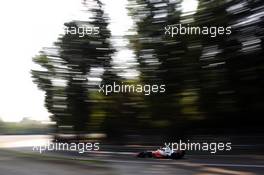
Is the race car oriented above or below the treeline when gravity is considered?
below

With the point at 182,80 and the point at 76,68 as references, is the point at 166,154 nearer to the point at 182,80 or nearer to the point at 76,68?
the point at 182,80

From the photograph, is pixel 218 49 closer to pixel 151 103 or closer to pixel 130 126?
pixel 151 103

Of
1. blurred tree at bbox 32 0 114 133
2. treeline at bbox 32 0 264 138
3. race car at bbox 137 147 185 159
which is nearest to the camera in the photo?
race car at bbox 137 147 185 159

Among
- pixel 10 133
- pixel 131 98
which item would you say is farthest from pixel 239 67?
pixel 10 133

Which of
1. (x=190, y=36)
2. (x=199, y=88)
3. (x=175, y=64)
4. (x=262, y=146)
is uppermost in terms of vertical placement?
(x=190, y=36)

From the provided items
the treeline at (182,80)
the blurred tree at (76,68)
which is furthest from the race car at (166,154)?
the blurred tree at (76,68)

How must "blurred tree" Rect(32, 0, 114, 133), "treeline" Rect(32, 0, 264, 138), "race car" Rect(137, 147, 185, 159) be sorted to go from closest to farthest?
"race car" Rect(137, 147, 185, 159), "treeline" Rect(32, 0, 264, 138), "blurred tree" Rect(32, 0, 114, 133)

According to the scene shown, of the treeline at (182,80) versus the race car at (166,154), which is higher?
the treeline at (182,80)

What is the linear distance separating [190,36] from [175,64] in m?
2.03

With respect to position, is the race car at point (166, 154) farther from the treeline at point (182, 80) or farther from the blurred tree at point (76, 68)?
the blurred tree at point (76, 68)

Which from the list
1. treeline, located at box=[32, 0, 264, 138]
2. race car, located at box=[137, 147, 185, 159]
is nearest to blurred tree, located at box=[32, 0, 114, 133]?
treeline, located at box=[32, 0, 264, 138]

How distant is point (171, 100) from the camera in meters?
24.3

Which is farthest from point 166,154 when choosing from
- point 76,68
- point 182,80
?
point 76,68

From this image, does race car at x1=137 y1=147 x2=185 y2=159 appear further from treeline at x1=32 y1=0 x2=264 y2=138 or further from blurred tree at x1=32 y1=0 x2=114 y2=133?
blurred tree at x1=32 y1=0 x2=114 y2=133
